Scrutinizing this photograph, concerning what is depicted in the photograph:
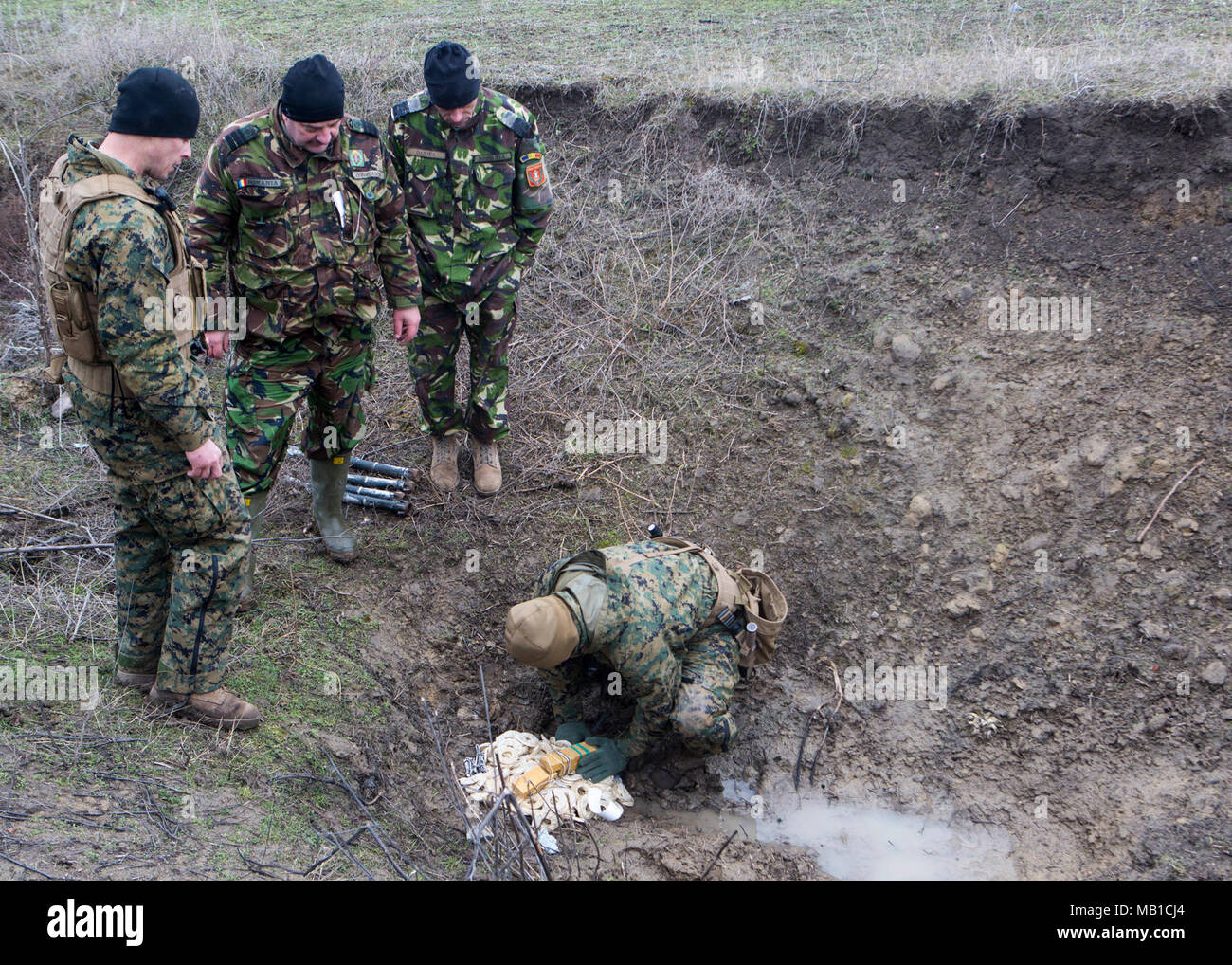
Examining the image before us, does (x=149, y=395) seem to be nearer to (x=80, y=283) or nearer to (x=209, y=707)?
(x=80, y=283)

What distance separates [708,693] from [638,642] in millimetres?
476

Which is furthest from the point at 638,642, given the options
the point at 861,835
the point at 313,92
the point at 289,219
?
the point at 313,92

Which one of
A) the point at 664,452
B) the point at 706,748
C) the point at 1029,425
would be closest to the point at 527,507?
the point at 664,452

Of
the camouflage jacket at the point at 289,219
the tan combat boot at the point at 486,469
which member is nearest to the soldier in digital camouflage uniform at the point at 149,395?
the camouflage jacket at the point at 289,219

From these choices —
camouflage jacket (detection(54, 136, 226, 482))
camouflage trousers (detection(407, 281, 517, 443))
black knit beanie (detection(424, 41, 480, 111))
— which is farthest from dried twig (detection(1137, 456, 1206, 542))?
camouflage jacket (detection(54, 136, 226, 482))

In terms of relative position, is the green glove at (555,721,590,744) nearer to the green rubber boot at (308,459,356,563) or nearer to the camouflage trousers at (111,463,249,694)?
the green rubber boot at (308,459,356,563)

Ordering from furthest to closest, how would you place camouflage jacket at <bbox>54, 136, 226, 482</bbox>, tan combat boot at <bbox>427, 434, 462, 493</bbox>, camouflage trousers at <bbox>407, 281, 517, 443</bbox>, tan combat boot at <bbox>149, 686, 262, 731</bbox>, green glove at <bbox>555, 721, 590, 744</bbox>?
1. tan combat boot at <bbox>427, 434, 462, 493</bbox>
2. camouflage trousers at <bbox>407, 281, 517, 443</bbox>
3. green glove at <bbox>555, 721, 590, 744</bbox>
4. tan combat boot at <bbox>149, 686, 262, 731</bbox>
5. camouflage jacket at <bbox>54, 136, 226, 482</bbox>

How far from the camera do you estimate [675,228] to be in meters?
6.95

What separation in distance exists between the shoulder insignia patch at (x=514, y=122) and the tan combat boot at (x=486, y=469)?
1.71 metres

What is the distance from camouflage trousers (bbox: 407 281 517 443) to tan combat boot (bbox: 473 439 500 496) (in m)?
0.10

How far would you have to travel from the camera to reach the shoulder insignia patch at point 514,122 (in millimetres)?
4590

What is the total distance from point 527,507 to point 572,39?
5.17 metres

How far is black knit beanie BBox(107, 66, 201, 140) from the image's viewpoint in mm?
2857

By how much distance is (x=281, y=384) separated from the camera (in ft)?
13.5
